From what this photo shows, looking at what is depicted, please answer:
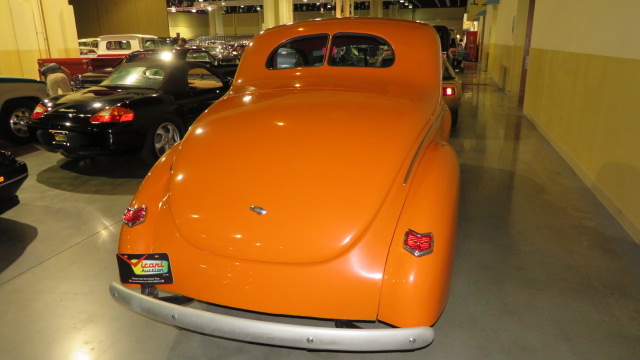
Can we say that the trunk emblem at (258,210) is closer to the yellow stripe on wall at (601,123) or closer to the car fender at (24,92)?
the yellow stripe on wall at (601,123)

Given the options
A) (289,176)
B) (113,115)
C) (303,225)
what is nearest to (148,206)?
(289,176)

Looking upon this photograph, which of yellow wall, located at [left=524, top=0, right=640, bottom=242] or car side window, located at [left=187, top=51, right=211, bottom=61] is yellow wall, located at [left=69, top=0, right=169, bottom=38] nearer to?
car side window, located at [left=187, top=51, right=211, bottom=61]

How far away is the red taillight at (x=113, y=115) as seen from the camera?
561cm

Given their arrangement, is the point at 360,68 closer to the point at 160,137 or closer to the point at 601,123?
the point at 601,123

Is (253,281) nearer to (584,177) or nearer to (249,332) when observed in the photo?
(249,332)

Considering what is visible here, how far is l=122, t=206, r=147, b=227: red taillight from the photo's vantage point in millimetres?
2623

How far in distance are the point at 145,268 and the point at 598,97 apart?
5.37 m

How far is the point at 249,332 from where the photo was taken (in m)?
2.12

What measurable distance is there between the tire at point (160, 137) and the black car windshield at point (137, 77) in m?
0.60

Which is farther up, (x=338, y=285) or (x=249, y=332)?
(x=338, y=285)

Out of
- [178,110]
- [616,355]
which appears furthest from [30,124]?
[616,355]

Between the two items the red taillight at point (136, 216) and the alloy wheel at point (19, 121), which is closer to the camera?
the red taillight at point (136, 216)

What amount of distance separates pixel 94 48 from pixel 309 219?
19834 mm

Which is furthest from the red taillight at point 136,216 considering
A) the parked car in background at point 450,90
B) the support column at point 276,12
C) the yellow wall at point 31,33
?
the support column at point 276,12
